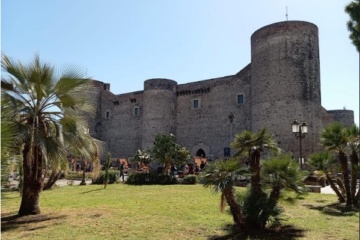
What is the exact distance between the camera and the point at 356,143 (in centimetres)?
952

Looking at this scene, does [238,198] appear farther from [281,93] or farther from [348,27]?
[281,93]

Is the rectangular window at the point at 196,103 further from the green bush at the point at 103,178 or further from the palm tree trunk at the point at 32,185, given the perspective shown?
the palm tree trunk at the point at 32,185

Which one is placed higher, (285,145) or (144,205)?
(285,145)

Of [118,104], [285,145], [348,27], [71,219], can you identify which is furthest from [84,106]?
[118,104]

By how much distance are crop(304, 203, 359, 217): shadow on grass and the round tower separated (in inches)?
610

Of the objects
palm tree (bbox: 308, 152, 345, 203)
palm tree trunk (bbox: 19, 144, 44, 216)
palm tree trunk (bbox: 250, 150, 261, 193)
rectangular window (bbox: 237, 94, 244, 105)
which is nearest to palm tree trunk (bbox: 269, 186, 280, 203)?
palm tree trunk (bbox: 250, 150, 261, 193)

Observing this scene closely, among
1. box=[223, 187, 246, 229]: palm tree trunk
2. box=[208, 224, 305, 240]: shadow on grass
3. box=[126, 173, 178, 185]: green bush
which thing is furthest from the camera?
box=[126, 173, 178, 185]: green bush

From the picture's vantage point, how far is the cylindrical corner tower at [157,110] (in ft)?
113

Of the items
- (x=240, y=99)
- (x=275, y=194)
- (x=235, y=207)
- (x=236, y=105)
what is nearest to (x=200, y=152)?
(x=236, y=105)

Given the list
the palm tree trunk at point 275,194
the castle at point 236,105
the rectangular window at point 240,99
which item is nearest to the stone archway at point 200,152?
the castle at point 236,105

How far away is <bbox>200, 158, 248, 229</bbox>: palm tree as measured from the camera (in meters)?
6.00

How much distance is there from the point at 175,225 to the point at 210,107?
87.6 feet

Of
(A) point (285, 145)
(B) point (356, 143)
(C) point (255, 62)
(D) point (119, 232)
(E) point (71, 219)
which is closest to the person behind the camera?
(D) point (119, 232)

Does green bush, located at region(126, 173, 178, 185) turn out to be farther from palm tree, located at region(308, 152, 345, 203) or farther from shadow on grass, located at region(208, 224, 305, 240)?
shadow on grass, located at region(208, 224, 305, 240)
